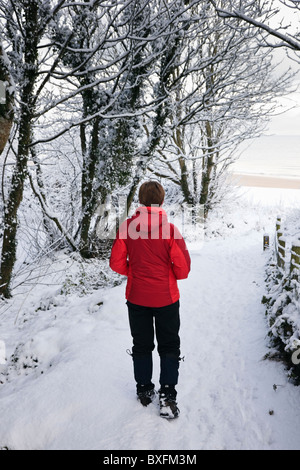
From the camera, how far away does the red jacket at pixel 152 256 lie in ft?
8.25

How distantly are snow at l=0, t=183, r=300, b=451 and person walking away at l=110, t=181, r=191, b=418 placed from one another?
31 cm

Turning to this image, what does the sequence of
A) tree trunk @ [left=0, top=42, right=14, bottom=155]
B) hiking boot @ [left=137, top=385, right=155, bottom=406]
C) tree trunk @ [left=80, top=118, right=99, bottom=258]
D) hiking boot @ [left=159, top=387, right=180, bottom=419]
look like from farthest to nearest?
tree trunk @ [left=80, top=118, right=99, bottom=258] → tree trunk @ [left=0, top=42, right=14, bottom=155] → hiking boot @ [left=137, top=385, right=155, bottom=406] → hiking boot @ [left=159, top=387, right=180, bottom=419]

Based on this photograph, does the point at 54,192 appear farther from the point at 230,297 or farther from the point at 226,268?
the point at 230,297

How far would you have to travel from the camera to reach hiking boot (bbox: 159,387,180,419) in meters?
2.61

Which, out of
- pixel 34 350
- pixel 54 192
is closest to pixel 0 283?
pixel 34 350

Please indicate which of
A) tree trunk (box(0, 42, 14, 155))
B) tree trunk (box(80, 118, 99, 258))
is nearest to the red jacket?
tree trunk (box(0, 42, 14, 155))

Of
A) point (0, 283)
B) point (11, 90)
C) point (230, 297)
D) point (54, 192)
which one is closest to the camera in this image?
point (11, 90)

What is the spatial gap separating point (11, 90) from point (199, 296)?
16.7ft

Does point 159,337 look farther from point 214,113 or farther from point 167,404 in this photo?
point 214,113

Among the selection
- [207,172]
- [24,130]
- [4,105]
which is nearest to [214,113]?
[207,172]

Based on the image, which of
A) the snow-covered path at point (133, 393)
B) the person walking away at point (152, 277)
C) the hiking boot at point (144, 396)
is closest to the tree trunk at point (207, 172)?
the snow-covered path at point (133, 393)

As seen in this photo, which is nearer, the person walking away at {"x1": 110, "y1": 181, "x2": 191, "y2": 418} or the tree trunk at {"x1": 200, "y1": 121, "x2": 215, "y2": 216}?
the person walking away at {"x1": 110, "y1": 181, "x2": 191, "y2": 418}

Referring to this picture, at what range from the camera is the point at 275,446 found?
249 cm

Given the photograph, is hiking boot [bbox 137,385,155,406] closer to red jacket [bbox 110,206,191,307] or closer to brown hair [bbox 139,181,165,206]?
red jacket [bbox 110,206,191,307]
